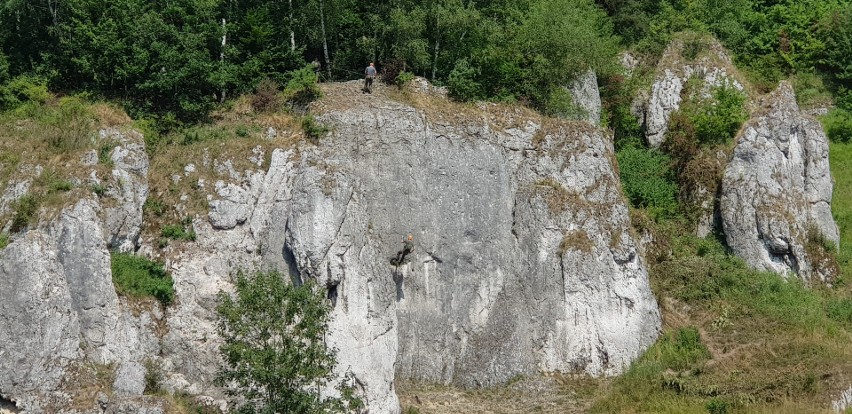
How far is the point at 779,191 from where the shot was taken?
30.1 m

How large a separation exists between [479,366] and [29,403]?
11.9 m

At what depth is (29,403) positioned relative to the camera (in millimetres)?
20531

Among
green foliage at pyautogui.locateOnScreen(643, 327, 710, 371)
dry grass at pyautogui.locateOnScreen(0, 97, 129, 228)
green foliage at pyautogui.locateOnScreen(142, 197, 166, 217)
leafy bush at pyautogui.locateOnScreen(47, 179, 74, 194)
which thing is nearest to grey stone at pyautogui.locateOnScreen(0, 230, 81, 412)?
dry grass at pyautogui.locateOnScreen(0, 97, 129, 228)

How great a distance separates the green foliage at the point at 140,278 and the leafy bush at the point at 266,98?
6.87 m

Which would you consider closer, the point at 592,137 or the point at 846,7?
the point at 592,137

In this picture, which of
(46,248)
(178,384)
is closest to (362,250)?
(178,384)

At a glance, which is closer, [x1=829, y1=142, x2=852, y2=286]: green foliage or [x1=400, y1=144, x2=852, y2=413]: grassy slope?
[x1=400, y1=144, x2=852, y2=413]: grassy slope

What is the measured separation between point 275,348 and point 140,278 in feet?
18.3

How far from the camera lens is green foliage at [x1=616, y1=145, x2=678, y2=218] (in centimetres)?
3130

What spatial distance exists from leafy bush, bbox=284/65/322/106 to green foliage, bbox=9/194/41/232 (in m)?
8.78

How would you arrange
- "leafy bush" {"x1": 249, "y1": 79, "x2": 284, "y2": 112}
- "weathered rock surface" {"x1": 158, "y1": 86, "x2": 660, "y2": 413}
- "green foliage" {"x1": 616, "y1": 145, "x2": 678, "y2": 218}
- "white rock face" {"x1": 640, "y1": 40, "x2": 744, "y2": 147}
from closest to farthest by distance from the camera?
1. "weathered rock surface" {"x1": 158, "y1": 86, "x2": 660, "y2": 413}
2. "leafy bush" {"x1": 249, "y1": 79, "x2": 284, "y2": 112}
3. "green foliage" {"x1": 616, "y1": 145, "x2": 678, "y2": 218}
4. "white rock face" {"x1": 640, "y1": 40, "x2": 744, "y2": 147}

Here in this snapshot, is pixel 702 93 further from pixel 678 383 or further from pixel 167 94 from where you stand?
pixel 167 94

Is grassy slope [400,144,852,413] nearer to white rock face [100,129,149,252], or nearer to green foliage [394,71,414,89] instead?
white rock face [100,129,149,252]

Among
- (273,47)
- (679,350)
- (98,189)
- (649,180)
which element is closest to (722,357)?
(679,350)
